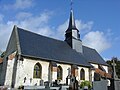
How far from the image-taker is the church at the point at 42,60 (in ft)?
64.3

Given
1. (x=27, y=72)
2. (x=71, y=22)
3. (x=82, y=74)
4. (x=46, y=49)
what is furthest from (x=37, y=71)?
(x=71, y=22)

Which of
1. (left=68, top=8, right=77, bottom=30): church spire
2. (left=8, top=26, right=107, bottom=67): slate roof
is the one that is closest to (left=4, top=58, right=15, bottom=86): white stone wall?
(left=8, top=26, right=107, bottom=67): slate roof

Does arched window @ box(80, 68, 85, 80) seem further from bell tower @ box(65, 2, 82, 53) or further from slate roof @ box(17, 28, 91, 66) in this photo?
bell tower @ box(65, 2, 82, 53)

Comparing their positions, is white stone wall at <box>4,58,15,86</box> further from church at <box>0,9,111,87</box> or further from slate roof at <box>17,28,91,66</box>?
slate roof at <box>17,28,91,66</box>

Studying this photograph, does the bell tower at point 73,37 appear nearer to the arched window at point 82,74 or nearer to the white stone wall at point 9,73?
the arched window at point 82,74

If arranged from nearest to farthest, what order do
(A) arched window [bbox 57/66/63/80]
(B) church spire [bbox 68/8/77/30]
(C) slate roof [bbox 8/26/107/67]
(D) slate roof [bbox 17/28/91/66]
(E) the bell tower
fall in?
Answer: 1. (C) slate roof [bbox 8/26/107/67]
2. (D) slate roof [bbox 17/28/91/66]
3. (A) arched window [bbox 57/66/63/80]
4. (E) the bell tower
5. (B) church spire [bbox 68/8/77/30]

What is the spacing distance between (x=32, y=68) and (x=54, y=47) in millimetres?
6186

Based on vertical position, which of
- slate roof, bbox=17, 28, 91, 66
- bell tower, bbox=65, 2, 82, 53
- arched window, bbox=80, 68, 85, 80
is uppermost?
bell tower, bbox=65, 2, 82, 53

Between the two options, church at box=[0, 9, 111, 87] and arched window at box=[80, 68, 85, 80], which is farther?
arched window at box=[80, 68, 85, 80]

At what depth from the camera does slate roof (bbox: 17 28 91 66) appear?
21147mm

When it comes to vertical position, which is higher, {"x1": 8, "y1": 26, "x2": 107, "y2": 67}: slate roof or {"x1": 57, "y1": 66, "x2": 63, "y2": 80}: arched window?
{"x1": 8, "y1": 26, "x2": 107, "y2": 67}: slate roof

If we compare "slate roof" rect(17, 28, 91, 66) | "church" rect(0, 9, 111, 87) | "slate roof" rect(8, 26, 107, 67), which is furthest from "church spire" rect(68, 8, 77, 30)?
"slate roof" rect(17, 28, 91, 66)

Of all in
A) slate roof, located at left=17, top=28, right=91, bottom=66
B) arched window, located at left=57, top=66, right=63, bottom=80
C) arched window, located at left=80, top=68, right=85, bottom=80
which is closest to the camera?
slate roof, located at left=17, top=28, right=91, bottom=66

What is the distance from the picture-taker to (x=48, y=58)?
2170 cm
